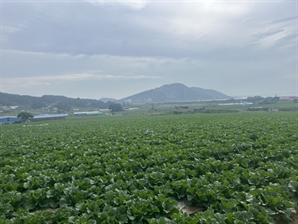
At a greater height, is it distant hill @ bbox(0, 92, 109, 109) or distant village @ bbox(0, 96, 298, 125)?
distant hill @ bbox(0, 92, 109, 109)

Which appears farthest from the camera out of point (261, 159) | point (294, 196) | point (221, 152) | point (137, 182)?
point (221, 152)

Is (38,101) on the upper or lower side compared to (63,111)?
upper

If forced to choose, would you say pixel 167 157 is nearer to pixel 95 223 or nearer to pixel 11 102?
pixel 95 223

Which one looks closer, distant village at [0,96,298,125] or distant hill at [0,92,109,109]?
distant village at [0,96,298,125]

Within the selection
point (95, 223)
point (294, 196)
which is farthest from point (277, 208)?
point (95, 223)

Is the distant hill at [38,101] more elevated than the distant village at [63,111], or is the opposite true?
the distant hill at [38,101]

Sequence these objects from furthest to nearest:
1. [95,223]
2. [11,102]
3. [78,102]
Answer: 1. [78,102]
2. [11,102]
3. [95,223]

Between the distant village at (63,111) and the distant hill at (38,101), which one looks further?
the distant hill at (38,101)

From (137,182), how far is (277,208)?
10.7 feet

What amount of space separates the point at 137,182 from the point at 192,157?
3428 mm

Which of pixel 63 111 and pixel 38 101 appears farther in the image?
pixel 38 101

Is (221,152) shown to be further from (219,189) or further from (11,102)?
(11,102)

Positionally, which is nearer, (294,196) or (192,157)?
(294,196)

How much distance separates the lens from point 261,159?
8.05 meters
